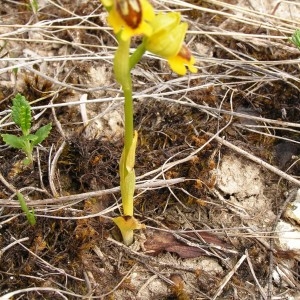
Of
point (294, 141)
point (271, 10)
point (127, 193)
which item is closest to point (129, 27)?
point (127, 193)

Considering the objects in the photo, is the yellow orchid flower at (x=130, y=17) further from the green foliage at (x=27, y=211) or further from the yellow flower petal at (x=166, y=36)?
the green foliage at (x=27, y=211)

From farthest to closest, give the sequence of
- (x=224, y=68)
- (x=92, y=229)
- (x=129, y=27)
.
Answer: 1. (x=224, y=68)
2. (x=92, y=229)
3. (x=129, y=27)

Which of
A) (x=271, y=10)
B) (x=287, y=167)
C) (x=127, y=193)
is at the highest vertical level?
(x=271, y=10)

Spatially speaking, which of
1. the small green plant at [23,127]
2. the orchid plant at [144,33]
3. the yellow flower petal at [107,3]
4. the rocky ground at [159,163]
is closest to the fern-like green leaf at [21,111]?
the small green plant at [23,127]

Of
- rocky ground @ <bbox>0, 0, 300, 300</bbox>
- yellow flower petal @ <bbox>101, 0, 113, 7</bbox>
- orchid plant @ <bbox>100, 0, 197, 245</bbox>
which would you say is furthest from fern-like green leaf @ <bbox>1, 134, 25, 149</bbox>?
yellow flower petal @ <bbox>101, 0, 113, 7</bbox>

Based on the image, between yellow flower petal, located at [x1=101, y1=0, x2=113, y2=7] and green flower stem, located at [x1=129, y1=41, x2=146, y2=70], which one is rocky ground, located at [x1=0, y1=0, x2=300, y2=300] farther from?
yellow flower petal, located at [x1=101, y1=0, x2=113, y2=7]

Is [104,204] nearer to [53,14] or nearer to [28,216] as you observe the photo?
[28,216]

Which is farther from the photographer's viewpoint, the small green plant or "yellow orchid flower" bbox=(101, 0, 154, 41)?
the small green plant
